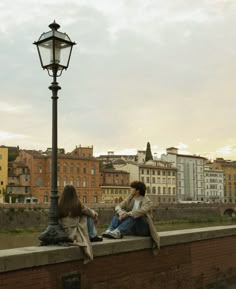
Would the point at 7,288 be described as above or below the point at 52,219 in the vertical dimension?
below

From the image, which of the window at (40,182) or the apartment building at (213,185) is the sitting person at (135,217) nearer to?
the window at (40,182)

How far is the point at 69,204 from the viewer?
22.0 ft

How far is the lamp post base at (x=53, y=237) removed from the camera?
645cm

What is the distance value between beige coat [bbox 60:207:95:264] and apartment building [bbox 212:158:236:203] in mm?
133059

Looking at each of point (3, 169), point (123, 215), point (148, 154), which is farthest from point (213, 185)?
point (123, 215)

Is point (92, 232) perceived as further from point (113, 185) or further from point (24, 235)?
point (113, 185)

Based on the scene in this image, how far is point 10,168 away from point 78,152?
57.4ft

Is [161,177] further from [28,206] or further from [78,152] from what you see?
[28,206]

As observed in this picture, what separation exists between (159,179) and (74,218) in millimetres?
108364

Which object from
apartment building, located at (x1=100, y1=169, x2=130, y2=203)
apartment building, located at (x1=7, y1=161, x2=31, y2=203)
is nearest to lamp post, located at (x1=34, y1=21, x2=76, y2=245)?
apartment building, located at (x1=7, y1=161, x2=31, y2=203)

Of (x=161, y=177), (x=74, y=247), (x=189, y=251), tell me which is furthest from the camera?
(x=161, y=177)

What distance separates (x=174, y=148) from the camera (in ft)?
417

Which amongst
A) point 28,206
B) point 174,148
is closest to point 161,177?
point 174,148

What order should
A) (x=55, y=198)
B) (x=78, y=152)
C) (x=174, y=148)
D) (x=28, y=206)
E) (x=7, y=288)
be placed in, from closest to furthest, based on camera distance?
1. (x=7, y=288)
2. (x=55, y=198)
3. (x=28, y=206)
4. (x=78, y=152)
5. (x=174, y=148)
